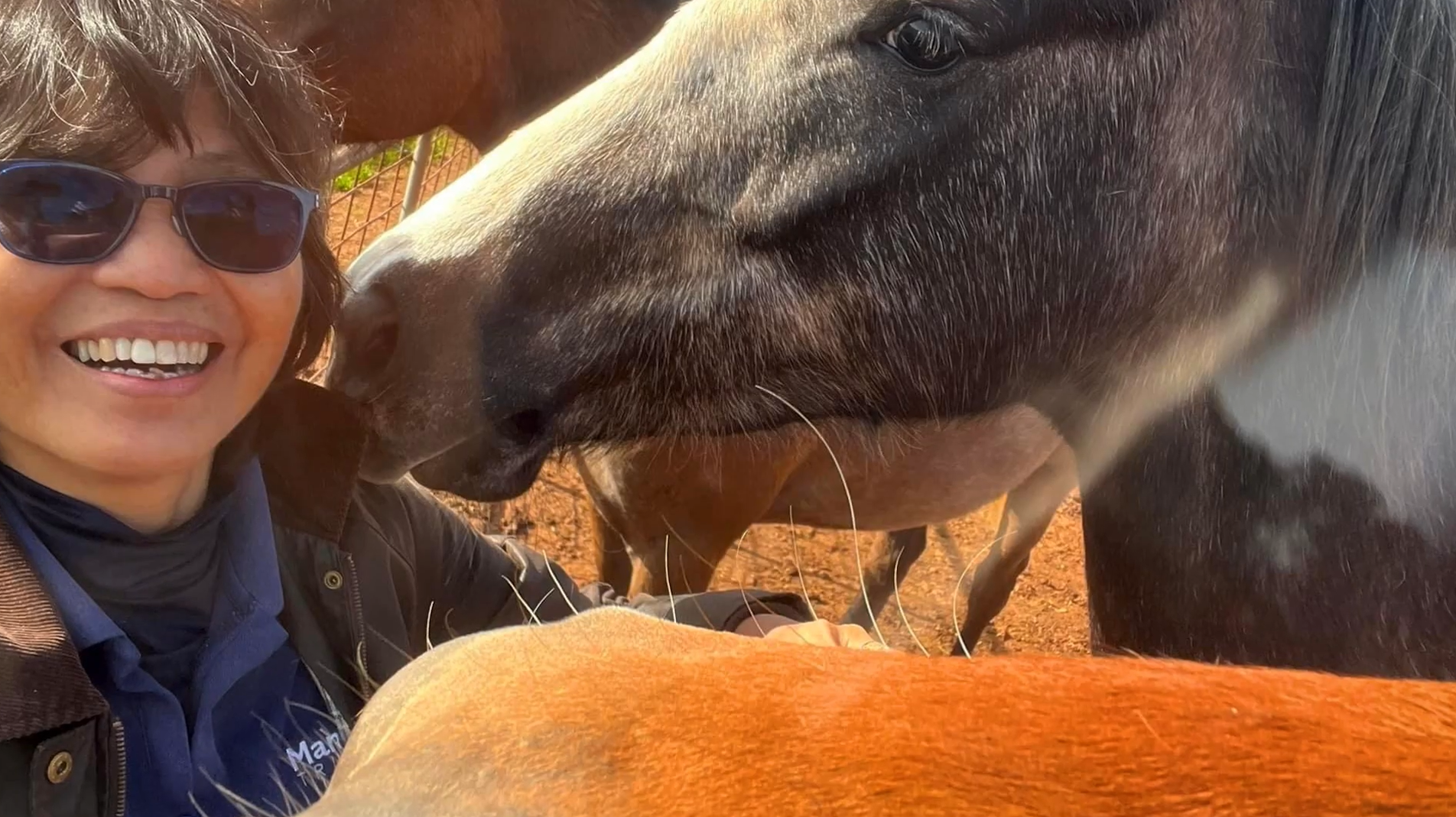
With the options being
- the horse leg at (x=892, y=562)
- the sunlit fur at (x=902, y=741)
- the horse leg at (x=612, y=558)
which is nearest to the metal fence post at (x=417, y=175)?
the horse leg at (x=612, y=558)

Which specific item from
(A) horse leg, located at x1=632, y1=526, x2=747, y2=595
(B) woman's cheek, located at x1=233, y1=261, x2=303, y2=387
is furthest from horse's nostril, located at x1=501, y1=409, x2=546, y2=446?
(A) horse leg, located at x1=632, y1=526, x2=747, y2=595

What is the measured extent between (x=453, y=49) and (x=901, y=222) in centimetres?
172

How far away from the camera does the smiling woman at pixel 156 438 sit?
0.99 metres

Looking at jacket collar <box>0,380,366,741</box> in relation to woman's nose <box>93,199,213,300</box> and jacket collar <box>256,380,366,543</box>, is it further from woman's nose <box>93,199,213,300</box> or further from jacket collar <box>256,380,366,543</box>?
woman's nose <box>93,199,213,300</box>

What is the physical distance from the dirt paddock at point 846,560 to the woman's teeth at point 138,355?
6.78ft

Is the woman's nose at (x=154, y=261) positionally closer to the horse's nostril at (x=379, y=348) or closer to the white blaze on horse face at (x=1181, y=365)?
the horse's nostril at (x=379, y=348)

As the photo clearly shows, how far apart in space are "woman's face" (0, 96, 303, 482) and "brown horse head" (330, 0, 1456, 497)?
239 mm

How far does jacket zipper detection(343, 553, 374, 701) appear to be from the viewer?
120 cm

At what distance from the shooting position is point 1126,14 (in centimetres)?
118

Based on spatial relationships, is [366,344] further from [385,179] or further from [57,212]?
[385,179]

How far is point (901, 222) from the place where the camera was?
1265mm

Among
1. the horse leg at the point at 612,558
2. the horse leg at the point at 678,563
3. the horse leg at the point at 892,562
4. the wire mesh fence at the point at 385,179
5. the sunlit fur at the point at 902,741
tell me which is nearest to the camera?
the sunlit fur at the point at 902,741

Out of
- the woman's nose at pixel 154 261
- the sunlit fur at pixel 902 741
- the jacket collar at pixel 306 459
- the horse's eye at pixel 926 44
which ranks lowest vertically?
the jacket collar at pixel 306 459

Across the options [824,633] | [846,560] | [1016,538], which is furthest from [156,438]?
[846,560]
